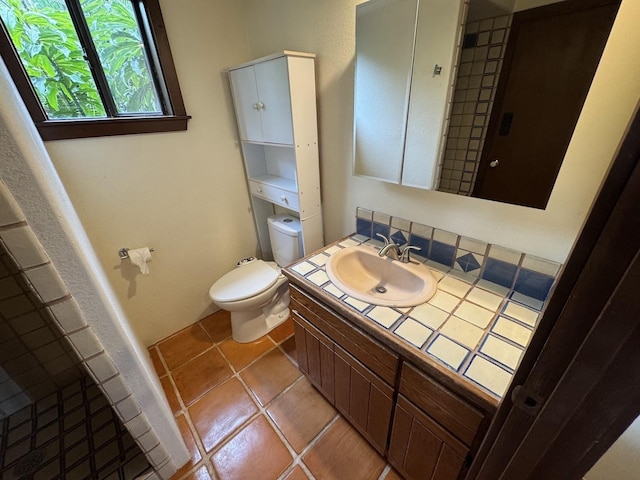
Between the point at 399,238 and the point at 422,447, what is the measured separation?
861 mm

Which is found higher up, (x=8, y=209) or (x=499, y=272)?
(x=8, y=209)

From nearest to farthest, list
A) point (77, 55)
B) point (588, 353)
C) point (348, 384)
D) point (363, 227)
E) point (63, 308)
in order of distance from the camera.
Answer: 1. point (588, 353)
2. point (63, 308)
3. point (348, 384)
4. point (77, 55)
5. point (363, 227)

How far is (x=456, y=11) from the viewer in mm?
864

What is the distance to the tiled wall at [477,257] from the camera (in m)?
0.95

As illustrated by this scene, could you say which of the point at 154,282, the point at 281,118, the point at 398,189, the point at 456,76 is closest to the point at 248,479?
the point at 154,282

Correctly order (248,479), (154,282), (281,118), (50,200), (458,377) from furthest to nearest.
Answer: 1. (154,282)
2. (281,118)
3. (248,479)
4. (458,377)
5. (50,200)

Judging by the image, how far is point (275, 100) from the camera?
138 centimetres

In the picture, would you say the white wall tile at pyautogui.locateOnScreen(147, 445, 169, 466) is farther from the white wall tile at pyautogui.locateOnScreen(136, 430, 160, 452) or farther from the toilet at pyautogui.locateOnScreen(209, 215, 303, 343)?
the toilet at pyautogui.locateOnScreen(209, 215, 303, 343)

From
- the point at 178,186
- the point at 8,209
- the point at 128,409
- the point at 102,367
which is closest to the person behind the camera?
the point at 8,209

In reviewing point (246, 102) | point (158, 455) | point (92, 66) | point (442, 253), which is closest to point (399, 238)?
point (442, 253)

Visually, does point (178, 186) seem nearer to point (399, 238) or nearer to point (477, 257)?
point (399, 238)

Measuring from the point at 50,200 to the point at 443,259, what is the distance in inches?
53.4

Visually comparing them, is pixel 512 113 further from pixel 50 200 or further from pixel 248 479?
pixel 248 479

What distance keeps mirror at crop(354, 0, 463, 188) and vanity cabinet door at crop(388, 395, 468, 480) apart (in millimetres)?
884
